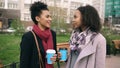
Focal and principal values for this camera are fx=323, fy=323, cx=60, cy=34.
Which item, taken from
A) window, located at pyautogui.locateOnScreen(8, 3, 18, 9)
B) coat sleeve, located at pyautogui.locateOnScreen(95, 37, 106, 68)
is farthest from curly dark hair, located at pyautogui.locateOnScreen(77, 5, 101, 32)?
window, located at pyautogui.locateOnScreen(8, 3, 18, 9)

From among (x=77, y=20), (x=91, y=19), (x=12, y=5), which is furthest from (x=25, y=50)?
(x=12, y=5)

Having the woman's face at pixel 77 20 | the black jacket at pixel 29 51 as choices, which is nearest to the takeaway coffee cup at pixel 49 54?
the black jacket at pixel 29 51

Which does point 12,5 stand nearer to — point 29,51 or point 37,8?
point 37,8

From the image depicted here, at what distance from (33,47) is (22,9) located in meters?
67.4

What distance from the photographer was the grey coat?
3.39 metres

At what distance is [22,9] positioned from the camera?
70125 mm

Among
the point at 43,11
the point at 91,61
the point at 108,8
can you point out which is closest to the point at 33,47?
the point at 43,11

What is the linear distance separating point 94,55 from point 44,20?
2.15 ft

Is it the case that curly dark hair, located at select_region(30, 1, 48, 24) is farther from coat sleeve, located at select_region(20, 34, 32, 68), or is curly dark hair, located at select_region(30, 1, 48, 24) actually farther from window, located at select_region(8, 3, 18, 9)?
window, located at select_region(8, 3, 18, 9)

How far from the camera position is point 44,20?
3.49 metres

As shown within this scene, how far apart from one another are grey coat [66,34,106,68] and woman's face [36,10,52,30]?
0.49 m

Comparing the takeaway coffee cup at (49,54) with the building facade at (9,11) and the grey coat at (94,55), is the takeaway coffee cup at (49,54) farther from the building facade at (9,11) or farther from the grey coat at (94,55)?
the building facade at (9,11)

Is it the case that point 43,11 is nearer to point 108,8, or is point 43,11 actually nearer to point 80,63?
point 80,63

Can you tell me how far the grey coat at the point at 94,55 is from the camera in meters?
3.39
